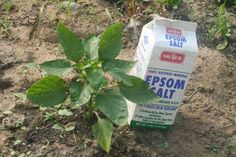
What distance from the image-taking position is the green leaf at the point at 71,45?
178cm

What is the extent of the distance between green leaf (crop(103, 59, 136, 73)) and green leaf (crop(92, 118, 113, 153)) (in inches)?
7.9

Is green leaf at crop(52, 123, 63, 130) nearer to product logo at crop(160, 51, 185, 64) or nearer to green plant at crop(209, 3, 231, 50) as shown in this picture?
product logo at crop(160, 51, 185, 64)

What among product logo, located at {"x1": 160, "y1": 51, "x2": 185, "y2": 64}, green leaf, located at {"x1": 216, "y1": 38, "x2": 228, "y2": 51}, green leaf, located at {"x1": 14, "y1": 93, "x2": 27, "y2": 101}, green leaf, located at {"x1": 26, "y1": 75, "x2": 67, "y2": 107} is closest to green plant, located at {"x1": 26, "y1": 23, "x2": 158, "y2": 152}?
green leaf, located at {"x1": 26, "y1": 75, "x2": 67, "y2": 107}

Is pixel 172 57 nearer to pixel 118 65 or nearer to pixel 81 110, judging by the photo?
pixel 118 65

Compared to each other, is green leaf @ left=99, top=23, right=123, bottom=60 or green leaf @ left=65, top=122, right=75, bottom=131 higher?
green leaf @ left=99, top=23, right=123, bottom=60

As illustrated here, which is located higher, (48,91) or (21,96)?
(48,91)

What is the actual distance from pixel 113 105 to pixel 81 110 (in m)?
0.29

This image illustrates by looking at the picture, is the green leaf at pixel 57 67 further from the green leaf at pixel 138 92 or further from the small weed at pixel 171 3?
the small weed at pixel 171 3

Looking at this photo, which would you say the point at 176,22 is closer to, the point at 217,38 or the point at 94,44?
the point at 94,44

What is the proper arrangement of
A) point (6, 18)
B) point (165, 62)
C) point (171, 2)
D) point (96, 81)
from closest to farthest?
point (96, 81)
point (165, 62)
point (6, 18)
point (171, 2)

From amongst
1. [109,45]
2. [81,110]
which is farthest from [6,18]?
[109,45]

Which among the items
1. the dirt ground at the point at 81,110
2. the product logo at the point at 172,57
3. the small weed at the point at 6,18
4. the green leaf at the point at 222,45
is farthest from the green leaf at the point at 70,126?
the green leaf at the point at 222,45

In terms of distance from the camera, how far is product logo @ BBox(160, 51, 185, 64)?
1.79 meters

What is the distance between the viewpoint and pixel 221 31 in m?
2.49
